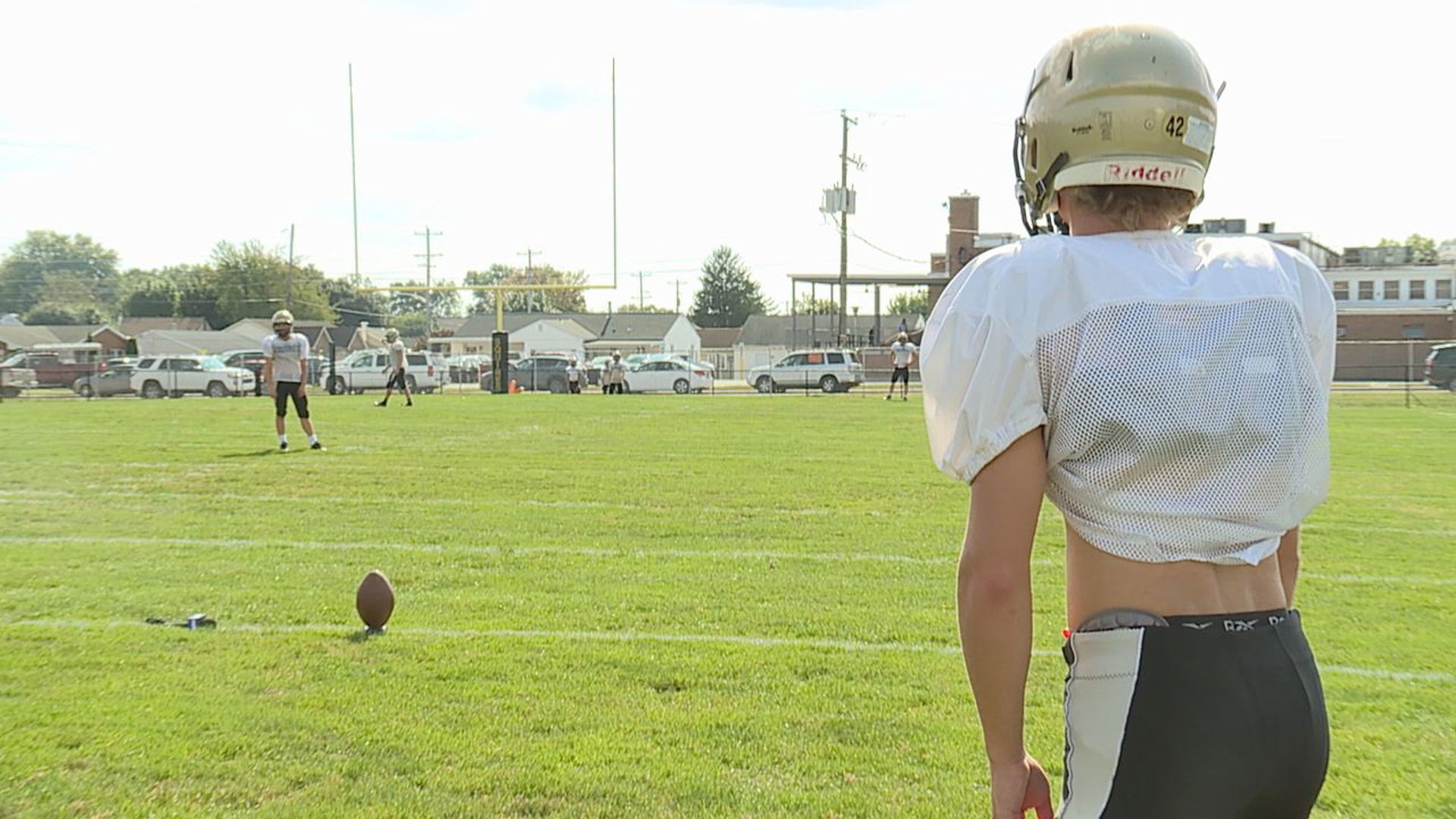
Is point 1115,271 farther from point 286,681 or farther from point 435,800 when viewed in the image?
point 286,681

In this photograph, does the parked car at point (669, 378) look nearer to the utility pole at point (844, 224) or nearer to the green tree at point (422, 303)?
the utility pole at point (844, 224)

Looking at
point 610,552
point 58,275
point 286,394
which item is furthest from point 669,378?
point 58,275

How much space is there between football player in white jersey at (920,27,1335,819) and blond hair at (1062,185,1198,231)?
4.7 inches

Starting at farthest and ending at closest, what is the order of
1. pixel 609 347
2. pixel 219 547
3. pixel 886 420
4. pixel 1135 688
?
pixel 609 347, pixel 886 420, pixel 219 547, pixel 1135 688

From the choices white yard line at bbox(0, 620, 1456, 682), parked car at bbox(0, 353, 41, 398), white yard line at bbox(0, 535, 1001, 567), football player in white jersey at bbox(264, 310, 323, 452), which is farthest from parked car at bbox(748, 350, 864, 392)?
white yard line at bbox(0, 620, 1456, 682)

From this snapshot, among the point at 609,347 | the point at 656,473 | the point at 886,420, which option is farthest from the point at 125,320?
the point at 656,473

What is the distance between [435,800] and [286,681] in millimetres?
1529

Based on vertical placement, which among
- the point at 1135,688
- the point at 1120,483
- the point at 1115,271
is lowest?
the point at 1135,688

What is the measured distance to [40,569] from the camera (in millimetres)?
7586

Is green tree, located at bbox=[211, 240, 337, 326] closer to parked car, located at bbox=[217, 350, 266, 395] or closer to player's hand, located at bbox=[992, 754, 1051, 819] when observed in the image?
parked car, located at bbox=[217, 350, 266, 395]

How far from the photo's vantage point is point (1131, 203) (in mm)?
2057

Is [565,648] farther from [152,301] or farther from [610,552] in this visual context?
[152,301]

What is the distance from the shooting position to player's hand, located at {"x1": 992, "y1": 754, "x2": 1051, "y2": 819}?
1871 mm

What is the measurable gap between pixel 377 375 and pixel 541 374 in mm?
5562
